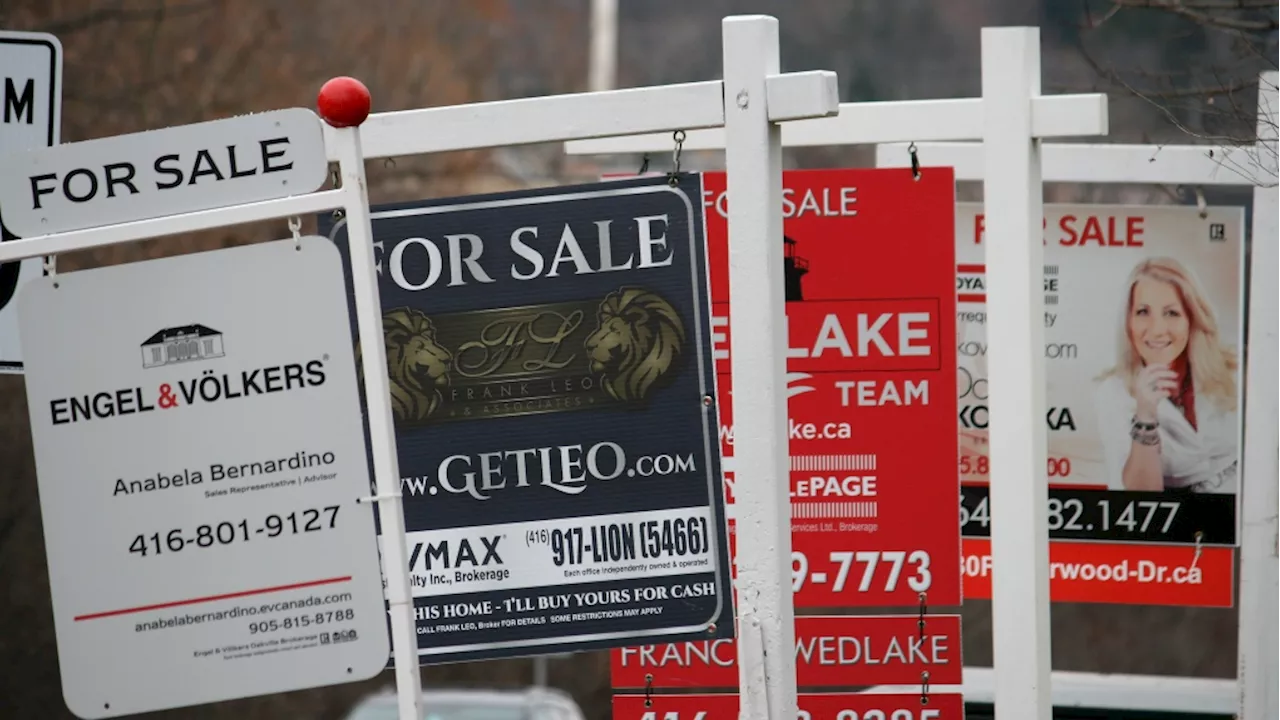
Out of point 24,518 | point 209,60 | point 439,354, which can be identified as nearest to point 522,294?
point 439,354

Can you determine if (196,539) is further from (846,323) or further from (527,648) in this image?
(846,323)

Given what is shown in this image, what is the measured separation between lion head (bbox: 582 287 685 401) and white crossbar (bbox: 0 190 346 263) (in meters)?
0.95

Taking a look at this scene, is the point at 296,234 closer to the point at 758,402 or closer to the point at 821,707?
the point at 758,402

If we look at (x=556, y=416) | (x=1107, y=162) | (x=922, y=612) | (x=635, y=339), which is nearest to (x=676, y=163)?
(x=635, y=339)

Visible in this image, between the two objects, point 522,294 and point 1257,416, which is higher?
point 522,294

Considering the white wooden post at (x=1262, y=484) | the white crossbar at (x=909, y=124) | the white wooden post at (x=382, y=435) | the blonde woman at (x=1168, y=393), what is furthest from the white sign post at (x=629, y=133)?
the blonde woman at (x=1168, y=393)

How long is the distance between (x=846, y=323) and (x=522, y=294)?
4.23 feet

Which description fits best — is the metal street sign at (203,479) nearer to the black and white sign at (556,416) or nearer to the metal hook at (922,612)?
the black and white sign at (556,416)

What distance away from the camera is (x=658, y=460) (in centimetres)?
493

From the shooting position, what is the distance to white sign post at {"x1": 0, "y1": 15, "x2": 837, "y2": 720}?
4047mm

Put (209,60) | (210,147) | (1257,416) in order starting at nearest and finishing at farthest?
(210,147) → (1257,416) → (209,60)

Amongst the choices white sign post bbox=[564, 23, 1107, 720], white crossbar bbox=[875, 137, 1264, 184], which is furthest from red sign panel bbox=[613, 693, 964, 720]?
white crossbar bbox=[875, 137, 1264, 184]

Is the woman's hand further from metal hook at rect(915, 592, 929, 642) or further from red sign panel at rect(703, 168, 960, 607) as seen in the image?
metal hook at rect(915, 592, 929, 642)

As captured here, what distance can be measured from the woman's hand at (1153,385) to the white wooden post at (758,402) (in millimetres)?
3458
